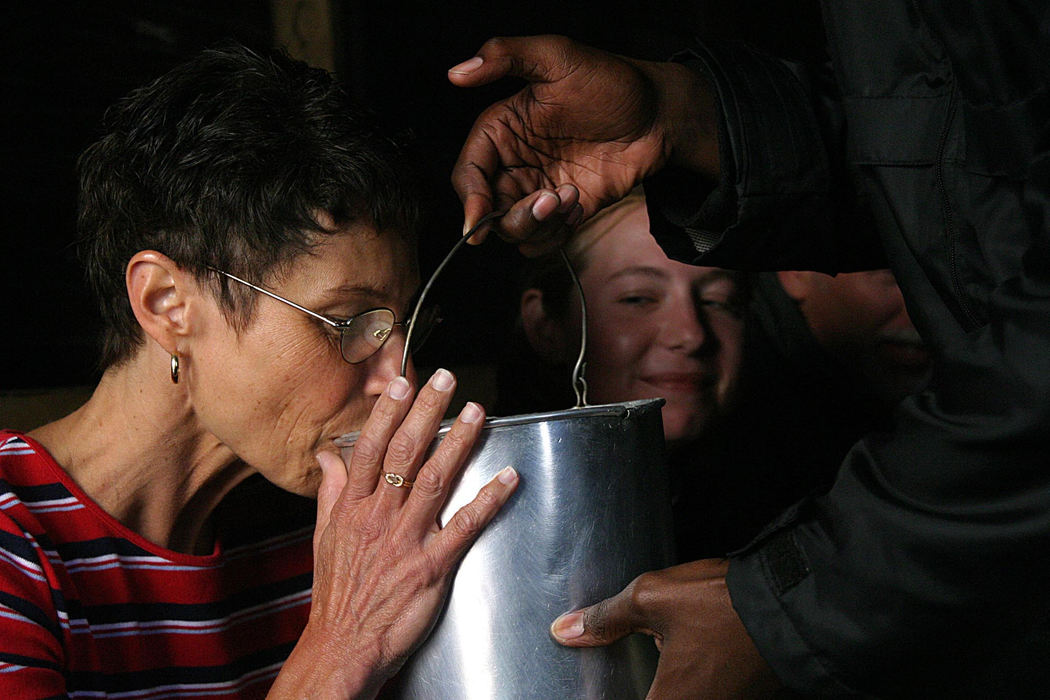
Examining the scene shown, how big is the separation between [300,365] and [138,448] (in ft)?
0.87

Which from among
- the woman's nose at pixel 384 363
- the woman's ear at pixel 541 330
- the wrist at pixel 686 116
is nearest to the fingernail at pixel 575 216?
the wrist at pixel 686 116

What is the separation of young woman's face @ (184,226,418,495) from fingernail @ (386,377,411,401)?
306 mm

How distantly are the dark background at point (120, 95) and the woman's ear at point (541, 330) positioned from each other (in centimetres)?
24

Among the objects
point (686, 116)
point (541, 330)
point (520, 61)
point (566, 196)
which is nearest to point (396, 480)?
point (566, 196)

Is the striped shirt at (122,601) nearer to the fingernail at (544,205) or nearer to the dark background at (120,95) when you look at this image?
the dark background at (120,95)

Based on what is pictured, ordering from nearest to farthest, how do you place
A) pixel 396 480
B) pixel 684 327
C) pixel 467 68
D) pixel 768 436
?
1. pixel 396 480
2. pixel 467 68
3. pixel 684 327
4. pixel 768 436

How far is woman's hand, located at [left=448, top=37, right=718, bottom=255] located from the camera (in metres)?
1.21

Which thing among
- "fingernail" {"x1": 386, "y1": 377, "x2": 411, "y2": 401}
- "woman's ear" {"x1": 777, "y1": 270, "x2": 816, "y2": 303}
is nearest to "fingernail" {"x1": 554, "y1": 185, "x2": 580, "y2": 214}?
"fingernail" {"x1": 386, "y1": 377, "x2": 411, "y2": 401}

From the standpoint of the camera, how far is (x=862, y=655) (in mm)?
912

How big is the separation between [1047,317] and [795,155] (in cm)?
51

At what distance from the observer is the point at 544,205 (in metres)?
1.18

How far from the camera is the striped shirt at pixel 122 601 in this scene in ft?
3.72

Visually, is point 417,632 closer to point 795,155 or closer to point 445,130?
point 795,155

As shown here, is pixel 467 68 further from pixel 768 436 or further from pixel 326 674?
pixel 768 436
